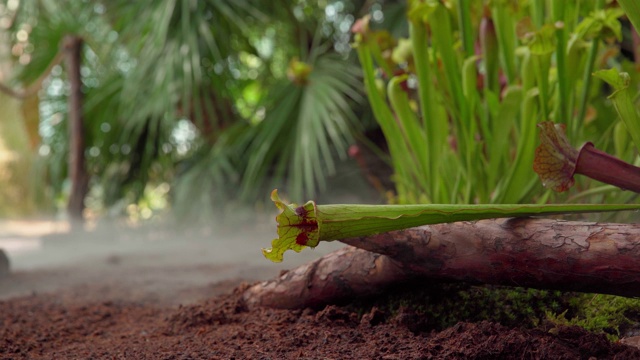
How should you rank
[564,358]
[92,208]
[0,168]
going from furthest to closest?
[0,168] → [92,208] → [564,358]

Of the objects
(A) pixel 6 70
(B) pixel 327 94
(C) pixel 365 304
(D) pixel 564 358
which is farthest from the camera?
(A) pixel 6 70

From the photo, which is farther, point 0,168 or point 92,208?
point 0,168

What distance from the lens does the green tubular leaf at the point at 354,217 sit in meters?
0.70

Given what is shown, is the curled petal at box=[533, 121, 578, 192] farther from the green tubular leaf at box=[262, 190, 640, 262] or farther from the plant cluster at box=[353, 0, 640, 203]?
the plant cluster at box=[353, 0, 640, 203]

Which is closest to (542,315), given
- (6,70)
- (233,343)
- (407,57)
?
(233,343)

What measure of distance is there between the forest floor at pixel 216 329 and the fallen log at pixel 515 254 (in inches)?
2.4

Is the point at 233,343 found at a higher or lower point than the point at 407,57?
lower

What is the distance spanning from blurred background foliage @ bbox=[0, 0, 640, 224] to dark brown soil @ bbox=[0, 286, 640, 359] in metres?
0.40

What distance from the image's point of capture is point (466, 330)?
0.78 meters

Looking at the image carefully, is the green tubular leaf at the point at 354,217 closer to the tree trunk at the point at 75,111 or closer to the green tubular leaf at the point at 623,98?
the green tubular leaf at the point at 623,98

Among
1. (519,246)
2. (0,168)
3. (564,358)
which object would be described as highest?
(0,168)

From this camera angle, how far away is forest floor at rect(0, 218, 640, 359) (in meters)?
0.74

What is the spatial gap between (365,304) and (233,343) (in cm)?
23

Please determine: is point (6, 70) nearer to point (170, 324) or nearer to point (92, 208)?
point (92, 208)
